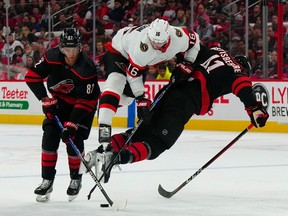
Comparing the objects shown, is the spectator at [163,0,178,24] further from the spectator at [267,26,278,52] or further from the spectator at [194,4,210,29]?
the spectator at [267,26,278,52]

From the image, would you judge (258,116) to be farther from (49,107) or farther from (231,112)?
(231,112)

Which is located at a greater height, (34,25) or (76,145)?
(76,145)

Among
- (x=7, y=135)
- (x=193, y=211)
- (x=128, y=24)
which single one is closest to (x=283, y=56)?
(x=128, y=24)

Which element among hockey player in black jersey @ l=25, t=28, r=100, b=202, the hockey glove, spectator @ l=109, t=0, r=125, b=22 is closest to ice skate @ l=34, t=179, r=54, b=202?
hockey player in black jersey @ l=25, t=28, r=100, b=202

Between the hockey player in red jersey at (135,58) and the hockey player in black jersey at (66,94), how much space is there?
0.65 ft

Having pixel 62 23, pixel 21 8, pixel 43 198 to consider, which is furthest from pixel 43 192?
pixel 21 8

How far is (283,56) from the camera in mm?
11695

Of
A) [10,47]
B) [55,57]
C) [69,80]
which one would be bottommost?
[10,47]

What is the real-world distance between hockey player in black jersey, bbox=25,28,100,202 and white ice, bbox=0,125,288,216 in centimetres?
20

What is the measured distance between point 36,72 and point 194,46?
1092 millimetres

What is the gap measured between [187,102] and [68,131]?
0.83 meters

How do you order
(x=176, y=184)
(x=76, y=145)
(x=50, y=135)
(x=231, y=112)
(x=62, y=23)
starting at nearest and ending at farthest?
(x=50, y=135) < (x=76, y=145) < (x=176, y=184) < (x=231, y=112) < (x=62, y=23)

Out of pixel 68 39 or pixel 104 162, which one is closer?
pixel 104 162

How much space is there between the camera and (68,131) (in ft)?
17.8
